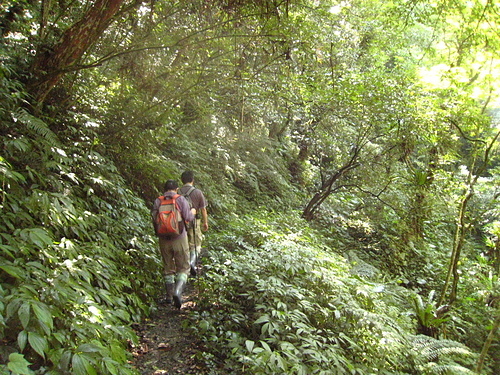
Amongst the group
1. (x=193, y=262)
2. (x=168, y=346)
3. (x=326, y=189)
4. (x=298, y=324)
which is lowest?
(x=168, y=346)

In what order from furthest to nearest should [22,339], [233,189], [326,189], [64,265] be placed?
1. [326,189]
2. [233,189]
3. [64,265]
4. [22,339]

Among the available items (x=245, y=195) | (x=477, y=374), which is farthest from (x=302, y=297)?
(x=245, y=195)

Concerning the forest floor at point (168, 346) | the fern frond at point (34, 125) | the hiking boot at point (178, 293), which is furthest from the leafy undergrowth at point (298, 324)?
the fern frond at point (34, 125)

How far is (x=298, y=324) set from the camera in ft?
11.5

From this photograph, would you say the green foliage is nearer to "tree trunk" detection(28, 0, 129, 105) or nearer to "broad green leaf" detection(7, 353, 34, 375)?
"broad green leaf" detection(7, 353, 34, 375)

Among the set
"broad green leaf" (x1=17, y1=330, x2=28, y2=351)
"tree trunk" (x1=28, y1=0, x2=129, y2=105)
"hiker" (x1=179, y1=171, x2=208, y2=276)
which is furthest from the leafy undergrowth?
"tree trunk" (x1=28, y1=0, x2=129, y2=105)

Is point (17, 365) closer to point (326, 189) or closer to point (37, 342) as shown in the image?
point (37, 342)

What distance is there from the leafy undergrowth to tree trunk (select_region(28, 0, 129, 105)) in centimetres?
334

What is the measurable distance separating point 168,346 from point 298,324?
1.55m

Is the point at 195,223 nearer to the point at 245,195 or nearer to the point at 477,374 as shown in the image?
the point at 477,374

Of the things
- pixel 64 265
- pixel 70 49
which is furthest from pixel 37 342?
pixel 70 49

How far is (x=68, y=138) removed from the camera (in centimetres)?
514

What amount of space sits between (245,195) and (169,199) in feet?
21.6

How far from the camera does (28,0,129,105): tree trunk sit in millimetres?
3941
